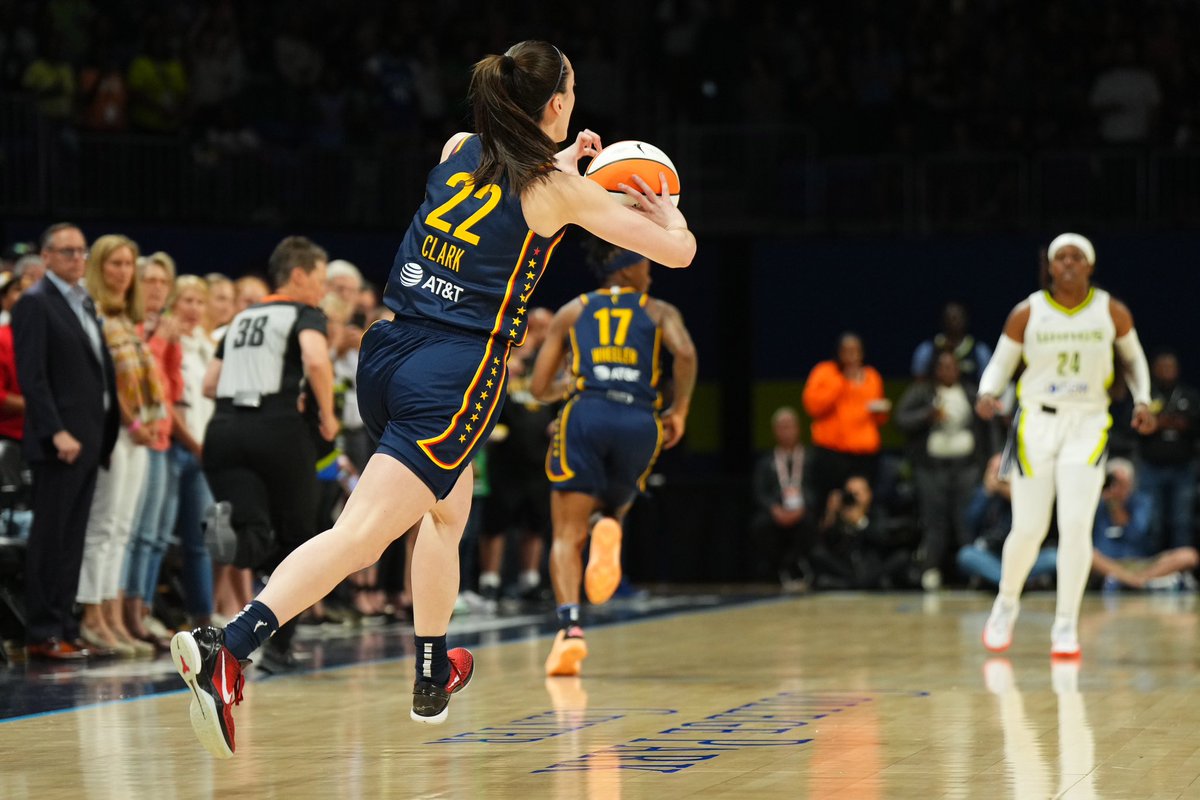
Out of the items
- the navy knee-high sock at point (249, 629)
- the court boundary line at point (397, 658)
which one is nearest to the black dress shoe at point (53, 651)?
the court boundary line at point (397, 658)

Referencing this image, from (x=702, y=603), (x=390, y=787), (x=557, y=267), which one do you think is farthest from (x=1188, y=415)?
(x=390, y=787)

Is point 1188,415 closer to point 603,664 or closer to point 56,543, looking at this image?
point 603,664

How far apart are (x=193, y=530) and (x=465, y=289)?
16.4 feet

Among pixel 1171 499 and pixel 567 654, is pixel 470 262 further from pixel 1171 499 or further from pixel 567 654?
pixel 1171 499

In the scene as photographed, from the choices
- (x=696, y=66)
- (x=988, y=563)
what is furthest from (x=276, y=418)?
(x=696, y=66)

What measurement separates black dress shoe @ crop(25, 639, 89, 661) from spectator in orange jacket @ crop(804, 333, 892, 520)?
8907 millimetres

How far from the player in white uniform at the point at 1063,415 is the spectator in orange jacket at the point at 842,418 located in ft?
22.7

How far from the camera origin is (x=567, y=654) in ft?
28.0

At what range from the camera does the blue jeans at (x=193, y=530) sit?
33.2 feet

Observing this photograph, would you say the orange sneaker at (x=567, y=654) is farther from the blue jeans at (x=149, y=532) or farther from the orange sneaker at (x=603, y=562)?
the blue jeans at (x=149, y=532)

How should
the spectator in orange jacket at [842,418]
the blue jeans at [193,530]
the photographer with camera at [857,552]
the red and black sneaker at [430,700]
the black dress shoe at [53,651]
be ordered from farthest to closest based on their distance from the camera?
the spectator in orange jacket at [842,418] → the photographer with camera at [857,552] → the blue jeans at [193,530] → the black dress shoe at [53,651] → the red and black sneaker at [430,700]

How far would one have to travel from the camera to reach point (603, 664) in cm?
931

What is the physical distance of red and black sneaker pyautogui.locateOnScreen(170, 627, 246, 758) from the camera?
508 cm

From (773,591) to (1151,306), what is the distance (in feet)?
16.9
